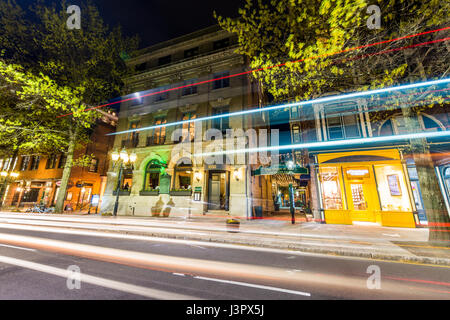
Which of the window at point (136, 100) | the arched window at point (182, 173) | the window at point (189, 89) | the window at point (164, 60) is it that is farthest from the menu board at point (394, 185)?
the window at point (136, 100)

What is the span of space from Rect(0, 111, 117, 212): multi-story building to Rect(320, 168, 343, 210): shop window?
2506 centimetres

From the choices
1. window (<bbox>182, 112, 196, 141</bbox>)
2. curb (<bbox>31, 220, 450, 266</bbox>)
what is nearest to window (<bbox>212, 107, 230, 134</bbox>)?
window (<bbox>182, 112, 196, 141</bbox>)

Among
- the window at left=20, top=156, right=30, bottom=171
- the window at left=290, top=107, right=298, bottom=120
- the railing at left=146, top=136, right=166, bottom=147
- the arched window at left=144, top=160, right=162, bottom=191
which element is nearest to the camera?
the window at left=290, top=107, right=298, bottom=120

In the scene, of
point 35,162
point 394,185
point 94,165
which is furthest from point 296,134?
point 35,162

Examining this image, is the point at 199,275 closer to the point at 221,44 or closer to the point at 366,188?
the point at 366,188

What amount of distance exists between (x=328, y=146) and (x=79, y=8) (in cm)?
2493

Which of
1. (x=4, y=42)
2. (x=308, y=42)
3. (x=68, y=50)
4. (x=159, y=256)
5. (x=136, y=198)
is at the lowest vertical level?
(x=159, y=256)

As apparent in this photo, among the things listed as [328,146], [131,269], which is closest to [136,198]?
[131,269]

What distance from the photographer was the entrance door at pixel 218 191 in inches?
605

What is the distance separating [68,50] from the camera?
53.9 feet

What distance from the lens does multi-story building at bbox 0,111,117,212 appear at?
22641mm

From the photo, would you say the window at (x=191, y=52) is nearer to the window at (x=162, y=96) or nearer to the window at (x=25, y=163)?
the window at (x=162, y=96)

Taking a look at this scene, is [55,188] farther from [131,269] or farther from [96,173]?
[131,269]

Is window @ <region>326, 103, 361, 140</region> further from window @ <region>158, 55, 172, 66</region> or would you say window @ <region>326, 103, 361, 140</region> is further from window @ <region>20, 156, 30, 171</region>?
window @ <region>20, 156, 30, 171</region>
